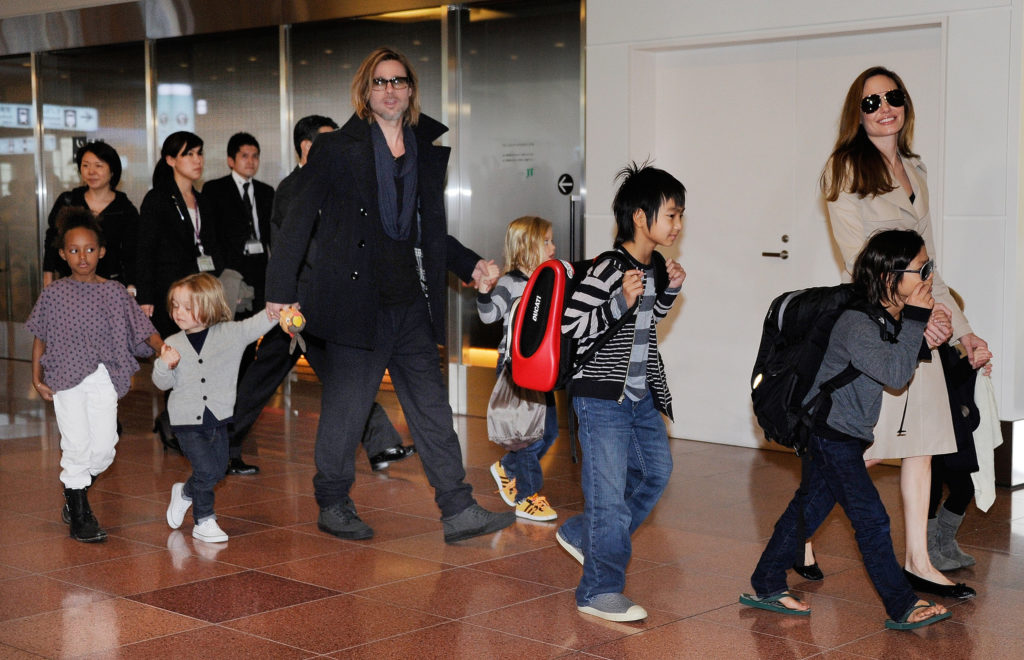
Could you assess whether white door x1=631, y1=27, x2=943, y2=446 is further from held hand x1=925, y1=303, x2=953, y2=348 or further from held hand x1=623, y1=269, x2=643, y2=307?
held hand x1=623, y1=269, x2=643, y2=307

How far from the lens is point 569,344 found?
411 cm

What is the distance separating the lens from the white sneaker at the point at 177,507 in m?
5.52

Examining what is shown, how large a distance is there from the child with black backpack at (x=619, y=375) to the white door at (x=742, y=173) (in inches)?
125

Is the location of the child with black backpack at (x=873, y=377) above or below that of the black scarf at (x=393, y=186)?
below

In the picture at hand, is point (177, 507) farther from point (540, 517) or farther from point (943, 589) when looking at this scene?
point (943, 589)

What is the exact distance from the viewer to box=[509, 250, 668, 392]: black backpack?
405 centimetres

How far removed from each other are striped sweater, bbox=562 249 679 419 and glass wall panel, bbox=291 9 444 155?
5.78m

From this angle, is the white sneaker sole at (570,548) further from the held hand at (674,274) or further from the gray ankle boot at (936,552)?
the gray ankle boot at (936,552)

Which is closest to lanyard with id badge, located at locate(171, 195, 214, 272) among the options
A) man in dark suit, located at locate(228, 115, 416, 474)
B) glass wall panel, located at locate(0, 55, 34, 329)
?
man in dark suit, located at locate(228, 115, 416, 474)

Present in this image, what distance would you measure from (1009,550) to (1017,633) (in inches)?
46.6

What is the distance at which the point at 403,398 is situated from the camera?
17.6 feet

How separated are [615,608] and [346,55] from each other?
737cm

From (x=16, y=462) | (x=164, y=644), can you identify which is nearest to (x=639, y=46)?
(x=16, y=462)

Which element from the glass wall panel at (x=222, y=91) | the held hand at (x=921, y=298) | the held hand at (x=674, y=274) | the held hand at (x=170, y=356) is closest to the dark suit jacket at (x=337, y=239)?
the held hand at (x=170, y=356)
